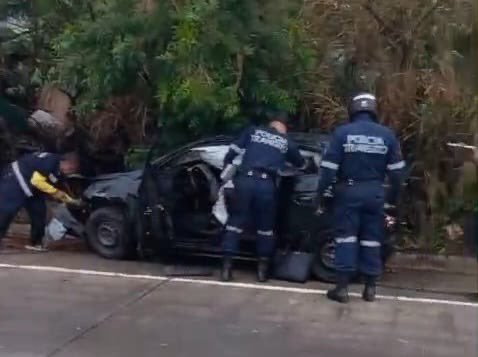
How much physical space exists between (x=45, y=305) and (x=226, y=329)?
163cm

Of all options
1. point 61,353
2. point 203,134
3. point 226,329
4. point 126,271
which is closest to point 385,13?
point 203,134

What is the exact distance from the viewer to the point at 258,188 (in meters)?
9.24

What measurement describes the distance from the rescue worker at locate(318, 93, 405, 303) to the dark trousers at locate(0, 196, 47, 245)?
365 cm

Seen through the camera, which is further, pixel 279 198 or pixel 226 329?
pixel 279 198

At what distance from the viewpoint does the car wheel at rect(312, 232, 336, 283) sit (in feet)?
30.6

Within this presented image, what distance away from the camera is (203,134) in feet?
36.5

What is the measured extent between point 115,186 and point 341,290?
3047 mm

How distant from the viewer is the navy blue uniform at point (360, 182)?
8.38 metres

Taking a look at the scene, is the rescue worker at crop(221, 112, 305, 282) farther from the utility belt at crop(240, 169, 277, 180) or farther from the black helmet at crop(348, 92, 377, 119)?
the black helmet at crop(348, 92, 377, 119)

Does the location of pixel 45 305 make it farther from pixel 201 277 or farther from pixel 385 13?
pixel 385 13

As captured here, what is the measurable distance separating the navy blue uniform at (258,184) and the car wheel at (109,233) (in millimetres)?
1386

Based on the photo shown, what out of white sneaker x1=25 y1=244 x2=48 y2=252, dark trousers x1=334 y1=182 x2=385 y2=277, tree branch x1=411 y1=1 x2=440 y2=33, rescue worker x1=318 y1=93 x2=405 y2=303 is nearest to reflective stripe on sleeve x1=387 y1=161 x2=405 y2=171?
rescue worker x1=318 y1=93 x2=405 y2=303

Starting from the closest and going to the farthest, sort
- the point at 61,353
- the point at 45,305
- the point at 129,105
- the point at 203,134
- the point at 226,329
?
the point at 61,353
the point at 226,329
the point at 45,305
the point at 203,134
the point at 129,105

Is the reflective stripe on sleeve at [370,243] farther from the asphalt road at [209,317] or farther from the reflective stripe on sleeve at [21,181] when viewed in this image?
the reflective stripe on sleeve at [21,181]
